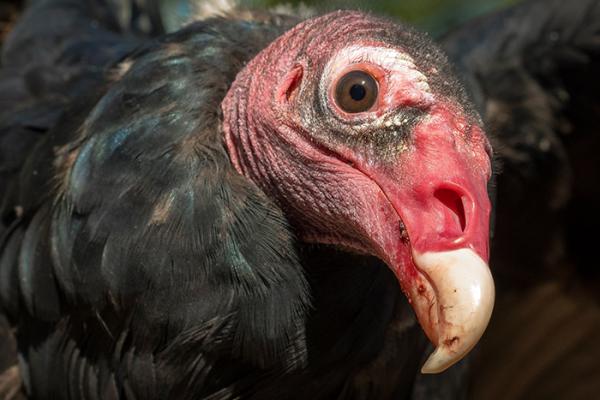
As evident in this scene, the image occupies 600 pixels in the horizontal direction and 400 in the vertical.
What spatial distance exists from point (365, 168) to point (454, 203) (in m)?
0.22

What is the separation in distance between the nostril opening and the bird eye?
25 centimetres

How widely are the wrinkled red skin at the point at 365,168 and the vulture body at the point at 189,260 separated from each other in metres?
0.02

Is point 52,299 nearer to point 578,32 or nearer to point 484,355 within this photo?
point 578,32

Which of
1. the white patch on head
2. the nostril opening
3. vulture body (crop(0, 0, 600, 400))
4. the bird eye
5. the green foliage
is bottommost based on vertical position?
the green foliage

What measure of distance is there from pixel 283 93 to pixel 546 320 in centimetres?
299

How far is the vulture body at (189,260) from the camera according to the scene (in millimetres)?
2221

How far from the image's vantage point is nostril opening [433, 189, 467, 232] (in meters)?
1.86

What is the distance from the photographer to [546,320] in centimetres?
485

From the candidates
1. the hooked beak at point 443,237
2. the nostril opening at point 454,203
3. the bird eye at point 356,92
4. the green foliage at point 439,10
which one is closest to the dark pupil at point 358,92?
the bird eye at point 356,92

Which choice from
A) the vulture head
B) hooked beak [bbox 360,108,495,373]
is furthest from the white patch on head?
hooked beak [bbox 360,108,495,373]

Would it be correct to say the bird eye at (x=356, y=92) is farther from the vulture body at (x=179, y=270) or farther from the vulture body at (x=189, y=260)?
the vulture body at (x=179, y=270)

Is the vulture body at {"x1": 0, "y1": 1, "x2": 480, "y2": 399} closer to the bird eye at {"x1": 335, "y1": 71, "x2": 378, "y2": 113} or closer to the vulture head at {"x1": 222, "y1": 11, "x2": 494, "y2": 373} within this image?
the vulture head at {"x1": 222, "y1": 11, "x2": 494, "y2": 373}

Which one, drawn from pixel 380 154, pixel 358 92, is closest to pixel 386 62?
pixel 358 92

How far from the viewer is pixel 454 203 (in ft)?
6.17
